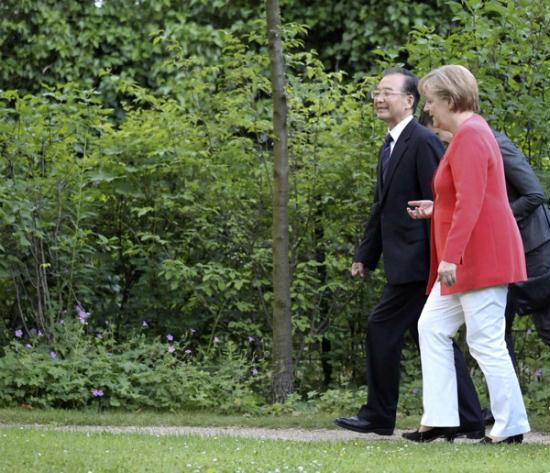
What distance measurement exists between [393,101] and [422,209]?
0.80 meters

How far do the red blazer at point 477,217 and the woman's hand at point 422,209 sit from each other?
0.28 metres

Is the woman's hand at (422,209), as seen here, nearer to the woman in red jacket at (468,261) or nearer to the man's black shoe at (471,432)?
the woman in red jacket at (468,261)

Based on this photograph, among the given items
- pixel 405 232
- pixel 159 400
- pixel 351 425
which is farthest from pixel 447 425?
pixel 159 400

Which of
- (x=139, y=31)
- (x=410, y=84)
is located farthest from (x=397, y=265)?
(x=139, y=31)

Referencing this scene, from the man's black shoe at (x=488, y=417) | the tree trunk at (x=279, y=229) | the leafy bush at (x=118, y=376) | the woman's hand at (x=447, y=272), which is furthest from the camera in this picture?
the tree trunk at (x=279, y=229)

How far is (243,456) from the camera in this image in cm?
568

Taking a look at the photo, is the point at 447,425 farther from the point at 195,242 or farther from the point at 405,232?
the point at 195,242

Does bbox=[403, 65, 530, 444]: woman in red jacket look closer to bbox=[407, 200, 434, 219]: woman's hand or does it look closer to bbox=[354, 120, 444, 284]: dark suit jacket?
bbox=[407, 200, 434, 219]: woman's hand

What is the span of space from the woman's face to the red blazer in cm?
15

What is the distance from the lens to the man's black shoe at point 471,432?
21.5ft

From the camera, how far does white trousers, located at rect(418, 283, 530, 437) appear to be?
5.95 m

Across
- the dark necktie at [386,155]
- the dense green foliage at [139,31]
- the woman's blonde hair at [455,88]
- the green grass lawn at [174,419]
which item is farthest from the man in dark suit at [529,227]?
the dense green foliage at [139,31]

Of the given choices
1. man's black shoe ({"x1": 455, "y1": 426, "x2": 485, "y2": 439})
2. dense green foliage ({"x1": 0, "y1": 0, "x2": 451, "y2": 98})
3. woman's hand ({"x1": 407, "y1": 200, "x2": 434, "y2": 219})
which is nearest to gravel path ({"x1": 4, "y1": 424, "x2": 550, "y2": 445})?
man's black shoe ({"x1": 455, "y1": 426, "x2": 485, "y2": 439})

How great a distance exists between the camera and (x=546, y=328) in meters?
6.67
